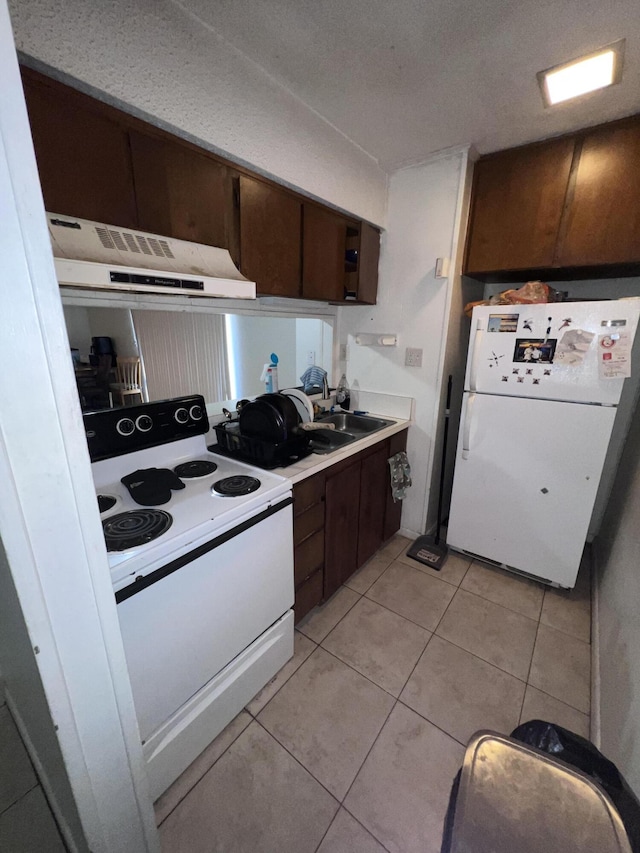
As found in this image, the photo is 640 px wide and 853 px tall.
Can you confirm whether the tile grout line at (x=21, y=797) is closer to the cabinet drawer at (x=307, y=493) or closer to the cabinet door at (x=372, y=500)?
the cabinet drawer at (x=307, y=493)

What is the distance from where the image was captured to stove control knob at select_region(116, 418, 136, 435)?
1.37 meters

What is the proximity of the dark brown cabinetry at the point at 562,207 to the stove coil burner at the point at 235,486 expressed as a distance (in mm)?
1839

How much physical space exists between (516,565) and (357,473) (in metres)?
1.18

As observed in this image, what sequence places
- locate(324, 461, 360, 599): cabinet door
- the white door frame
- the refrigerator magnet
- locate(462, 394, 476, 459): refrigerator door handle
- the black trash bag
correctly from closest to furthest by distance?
the white door frame → the black trash bag → locate(324, 461, 360, 599): cabinet door → the refrigerator magnet → locate(462, 394, 476, 459): refrigerator door handle

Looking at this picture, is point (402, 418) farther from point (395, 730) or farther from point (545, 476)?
point (395, 730)

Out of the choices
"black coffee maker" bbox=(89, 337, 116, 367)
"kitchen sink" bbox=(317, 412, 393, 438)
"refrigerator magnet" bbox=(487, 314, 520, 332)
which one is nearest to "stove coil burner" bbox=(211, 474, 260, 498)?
"black coffee maker" bbox=(89, 337, 116, 367)

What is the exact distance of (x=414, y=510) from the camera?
2.50 meters

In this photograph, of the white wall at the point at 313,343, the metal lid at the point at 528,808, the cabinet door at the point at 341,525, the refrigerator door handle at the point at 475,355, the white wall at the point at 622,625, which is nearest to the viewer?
the metal lid at the point at 528,808

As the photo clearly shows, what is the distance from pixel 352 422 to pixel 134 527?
1.66m

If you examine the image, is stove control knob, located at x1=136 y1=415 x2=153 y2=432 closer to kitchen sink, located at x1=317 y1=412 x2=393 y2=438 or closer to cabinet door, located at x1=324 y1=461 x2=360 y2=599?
cabinet door, located at x1=324 y1=461 x2=360 y2=599

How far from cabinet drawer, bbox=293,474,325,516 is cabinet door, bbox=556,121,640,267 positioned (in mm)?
1767

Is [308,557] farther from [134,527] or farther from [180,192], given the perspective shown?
[180,192]

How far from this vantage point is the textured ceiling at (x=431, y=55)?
3.58 ft

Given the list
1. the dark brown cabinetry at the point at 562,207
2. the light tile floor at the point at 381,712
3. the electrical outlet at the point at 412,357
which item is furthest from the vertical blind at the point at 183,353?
the dark brown cabinetry at the point at 562,207
